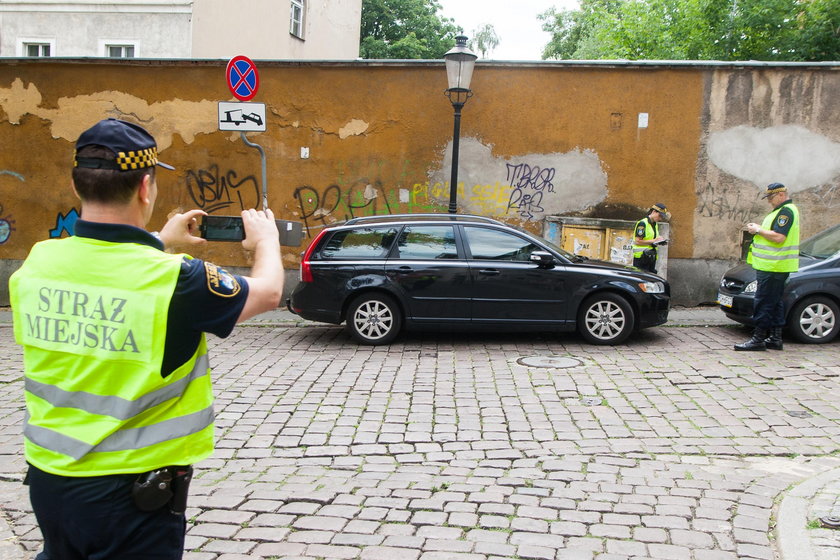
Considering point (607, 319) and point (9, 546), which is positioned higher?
point (607, 319)

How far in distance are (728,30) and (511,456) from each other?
1786cm

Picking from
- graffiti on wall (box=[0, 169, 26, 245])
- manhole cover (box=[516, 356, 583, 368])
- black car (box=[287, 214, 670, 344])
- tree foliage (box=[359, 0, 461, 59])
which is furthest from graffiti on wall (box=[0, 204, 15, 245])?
tree foliage (box=[359, 0, 461, 59])

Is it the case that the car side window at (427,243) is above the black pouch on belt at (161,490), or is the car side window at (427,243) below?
above

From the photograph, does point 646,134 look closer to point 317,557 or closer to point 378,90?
point 378,90

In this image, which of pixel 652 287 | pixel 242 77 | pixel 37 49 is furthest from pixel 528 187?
pixel 37 49

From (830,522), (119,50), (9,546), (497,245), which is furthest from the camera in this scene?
(119,50)

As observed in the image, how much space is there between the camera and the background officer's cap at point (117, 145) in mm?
2066

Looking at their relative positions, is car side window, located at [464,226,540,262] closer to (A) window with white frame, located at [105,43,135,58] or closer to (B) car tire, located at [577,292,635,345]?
(B) car tire, located at [577,292,635,345]

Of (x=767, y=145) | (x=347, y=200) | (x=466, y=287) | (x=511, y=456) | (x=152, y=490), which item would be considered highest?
(x=767, y=145)

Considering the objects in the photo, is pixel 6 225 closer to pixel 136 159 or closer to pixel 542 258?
pixel 542 258

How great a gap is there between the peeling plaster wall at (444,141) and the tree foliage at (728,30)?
260 inches

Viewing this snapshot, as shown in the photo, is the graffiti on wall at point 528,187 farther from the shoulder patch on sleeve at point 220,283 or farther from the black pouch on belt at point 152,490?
the black pouch on belt at point 152,490

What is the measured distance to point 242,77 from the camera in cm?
1060

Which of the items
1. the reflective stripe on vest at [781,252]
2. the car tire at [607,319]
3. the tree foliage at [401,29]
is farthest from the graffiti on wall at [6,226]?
the tree foliage at [401,29]
